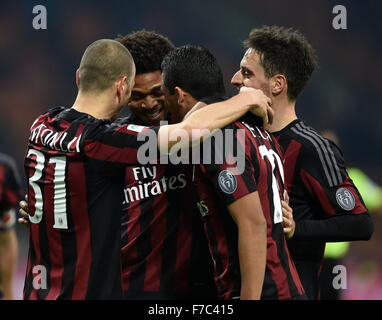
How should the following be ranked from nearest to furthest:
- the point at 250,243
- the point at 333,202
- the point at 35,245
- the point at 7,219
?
the point at 250,243
the point at 35,245
the point at 333,202
the point at 7,219

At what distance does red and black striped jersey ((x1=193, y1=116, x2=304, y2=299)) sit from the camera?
2.14 metres

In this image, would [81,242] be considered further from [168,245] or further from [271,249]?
[271,249]

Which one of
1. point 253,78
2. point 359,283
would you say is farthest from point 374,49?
point 253,78

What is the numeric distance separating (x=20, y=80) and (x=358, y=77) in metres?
4.58

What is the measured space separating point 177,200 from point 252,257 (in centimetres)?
52

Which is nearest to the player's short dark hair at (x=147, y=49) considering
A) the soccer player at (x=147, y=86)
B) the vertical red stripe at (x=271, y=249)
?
the soccer player at (x=147, y=86)

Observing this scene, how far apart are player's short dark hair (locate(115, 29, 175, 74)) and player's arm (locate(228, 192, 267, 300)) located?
112cm

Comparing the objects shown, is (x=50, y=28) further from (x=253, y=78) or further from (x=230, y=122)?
(x=230, y=122)

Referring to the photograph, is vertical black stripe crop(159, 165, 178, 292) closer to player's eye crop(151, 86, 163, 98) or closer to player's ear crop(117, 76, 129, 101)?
player's ear crop(117, 76, 129, 101)

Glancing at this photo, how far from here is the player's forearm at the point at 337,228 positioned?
2.55 m

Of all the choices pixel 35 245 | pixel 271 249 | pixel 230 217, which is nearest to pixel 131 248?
pixel 35 245

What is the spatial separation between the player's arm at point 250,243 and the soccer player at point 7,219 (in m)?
1.17

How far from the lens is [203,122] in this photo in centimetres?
216

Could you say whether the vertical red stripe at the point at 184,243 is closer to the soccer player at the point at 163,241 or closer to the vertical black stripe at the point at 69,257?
the soccer player at the point at 163,241
